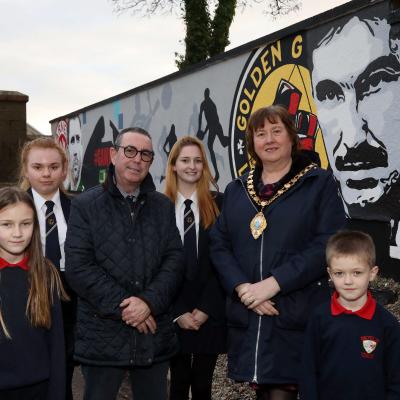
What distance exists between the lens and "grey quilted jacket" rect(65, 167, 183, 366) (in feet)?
8.64

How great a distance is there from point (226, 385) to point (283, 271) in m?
2.00

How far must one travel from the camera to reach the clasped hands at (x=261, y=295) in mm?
2578

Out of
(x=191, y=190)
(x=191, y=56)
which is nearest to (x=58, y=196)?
(x=191, y=190)

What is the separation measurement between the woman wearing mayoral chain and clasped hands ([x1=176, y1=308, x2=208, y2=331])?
39 cm

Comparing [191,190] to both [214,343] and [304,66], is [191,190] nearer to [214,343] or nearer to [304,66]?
[214,343]

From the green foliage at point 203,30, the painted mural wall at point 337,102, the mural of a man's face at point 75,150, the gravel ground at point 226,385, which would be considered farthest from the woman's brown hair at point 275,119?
the green foliage at point 203,30

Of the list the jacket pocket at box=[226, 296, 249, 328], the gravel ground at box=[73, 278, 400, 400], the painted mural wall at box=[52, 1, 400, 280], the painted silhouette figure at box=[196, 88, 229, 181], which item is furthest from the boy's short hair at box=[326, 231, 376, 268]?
the painted silhouette figure at box=[196, 88, 229, 181]

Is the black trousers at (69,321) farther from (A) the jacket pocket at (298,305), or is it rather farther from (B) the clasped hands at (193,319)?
(A) the jacket pocket at (298,305)

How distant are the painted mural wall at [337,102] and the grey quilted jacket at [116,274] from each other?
2.84 m

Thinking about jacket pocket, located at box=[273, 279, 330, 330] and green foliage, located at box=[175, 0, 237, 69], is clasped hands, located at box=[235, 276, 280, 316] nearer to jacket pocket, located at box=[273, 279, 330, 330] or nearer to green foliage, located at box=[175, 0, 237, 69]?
jacket pocket, located at box=[273, 279, 330, 330]

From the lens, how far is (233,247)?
284 cm

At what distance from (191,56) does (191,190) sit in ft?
46.7

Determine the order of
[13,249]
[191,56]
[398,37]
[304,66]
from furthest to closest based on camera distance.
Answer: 1. [191,56]
2. [304,66]
3. [398,37]
4. [13,249]

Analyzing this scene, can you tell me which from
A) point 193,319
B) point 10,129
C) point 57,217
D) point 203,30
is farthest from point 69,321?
point 203,30
